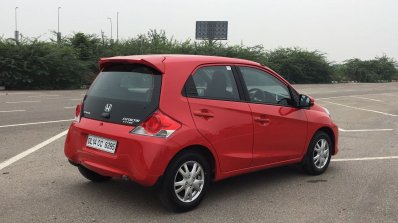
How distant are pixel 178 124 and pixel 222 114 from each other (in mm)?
630

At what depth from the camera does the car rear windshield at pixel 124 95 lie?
479 centimetres

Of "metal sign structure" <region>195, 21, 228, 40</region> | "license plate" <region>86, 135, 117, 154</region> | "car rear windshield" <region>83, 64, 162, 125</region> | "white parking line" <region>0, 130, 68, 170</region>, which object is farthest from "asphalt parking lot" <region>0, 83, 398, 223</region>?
"metal sign structure" <region>195, 21, 228, 40</region>

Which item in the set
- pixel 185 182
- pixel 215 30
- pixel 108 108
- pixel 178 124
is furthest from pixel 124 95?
pixel 215 30

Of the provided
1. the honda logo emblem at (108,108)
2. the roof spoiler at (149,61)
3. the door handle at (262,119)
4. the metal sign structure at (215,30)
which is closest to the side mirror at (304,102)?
the door handle at (262,119)

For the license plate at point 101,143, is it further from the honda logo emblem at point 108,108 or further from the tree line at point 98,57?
the tree line at point 98,57

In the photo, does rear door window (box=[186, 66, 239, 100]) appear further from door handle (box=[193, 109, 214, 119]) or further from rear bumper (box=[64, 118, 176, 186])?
rear bumper (box=[64, 118, 176, 186])

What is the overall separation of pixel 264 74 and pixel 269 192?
1453mm

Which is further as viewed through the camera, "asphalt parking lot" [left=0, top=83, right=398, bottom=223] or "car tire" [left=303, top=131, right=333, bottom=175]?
"car tire" [left=303, top=131, right=333, bottom=175]

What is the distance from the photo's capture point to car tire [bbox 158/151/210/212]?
15.5ft

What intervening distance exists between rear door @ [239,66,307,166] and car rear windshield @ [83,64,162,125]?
1239 millimetres

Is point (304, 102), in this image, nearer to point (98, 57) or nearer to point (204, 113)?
point (204, 113)

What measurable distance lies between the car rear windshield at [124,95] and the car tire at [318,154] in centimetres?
266

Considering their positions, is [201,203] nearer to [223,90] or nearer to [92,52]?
[223,90]

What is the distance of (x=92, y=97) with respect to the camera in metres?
5.33
